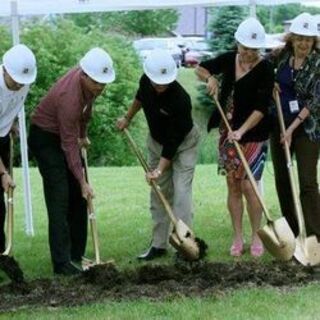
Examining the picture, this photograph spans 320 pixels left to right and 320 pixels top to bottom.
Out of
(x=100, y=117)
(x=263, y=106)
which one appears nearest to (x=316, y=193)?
(x=263, y=106)

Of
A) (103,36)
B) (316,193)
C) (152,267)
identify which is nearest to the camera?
(152,267)

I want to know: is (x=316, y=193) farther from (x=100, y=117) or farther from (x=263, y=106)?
(x=100, y=117)

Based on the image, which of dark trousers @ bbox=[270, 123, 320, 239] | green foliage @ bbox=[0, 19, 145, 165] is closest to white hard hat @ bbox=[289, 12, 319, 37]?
dark trousers @ bbox=[270, 123, 320, 239]

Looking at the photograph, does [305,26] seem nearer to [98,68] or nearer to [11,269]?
[98,68]

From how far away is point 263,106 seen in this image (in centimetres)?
689

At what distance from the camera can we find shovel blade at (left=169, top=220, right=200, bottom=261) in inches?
265

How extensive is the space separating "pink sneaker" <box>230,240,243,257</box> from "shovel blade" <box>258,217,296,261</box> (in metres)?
0.61

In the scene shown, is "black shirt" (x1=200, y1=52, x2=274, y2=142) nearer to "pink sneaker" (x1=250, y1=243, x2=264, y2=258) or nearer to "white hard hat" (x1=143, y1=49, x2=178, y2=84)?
"white hard hat" (x1=143, y1=49, x2=178, y2=84)

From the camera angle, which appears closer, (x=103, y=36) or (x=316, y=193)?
(x=316, y=193)

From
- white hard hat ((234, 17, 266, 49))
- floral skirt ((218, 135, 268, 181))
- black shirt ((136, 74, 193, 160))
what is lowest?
floral skirt ((218, 135, 268, 181))

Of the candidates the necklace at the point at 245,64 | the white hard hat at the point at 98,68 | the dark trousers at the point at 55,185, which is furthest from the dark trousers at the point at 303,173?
the dark trousers at the point at 55,185

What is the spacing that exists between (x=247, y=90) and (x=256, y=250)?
125 cm

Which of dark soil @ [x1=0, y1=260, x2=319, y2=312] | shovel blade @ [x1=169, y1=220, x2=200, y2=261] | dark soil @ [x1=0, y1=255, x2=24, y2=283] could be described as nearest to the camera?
dark soil @ [x1=0, y1=260, x2=319, y2=312]

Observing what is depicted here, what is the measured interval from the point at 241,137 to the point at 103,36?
13.4 meters
